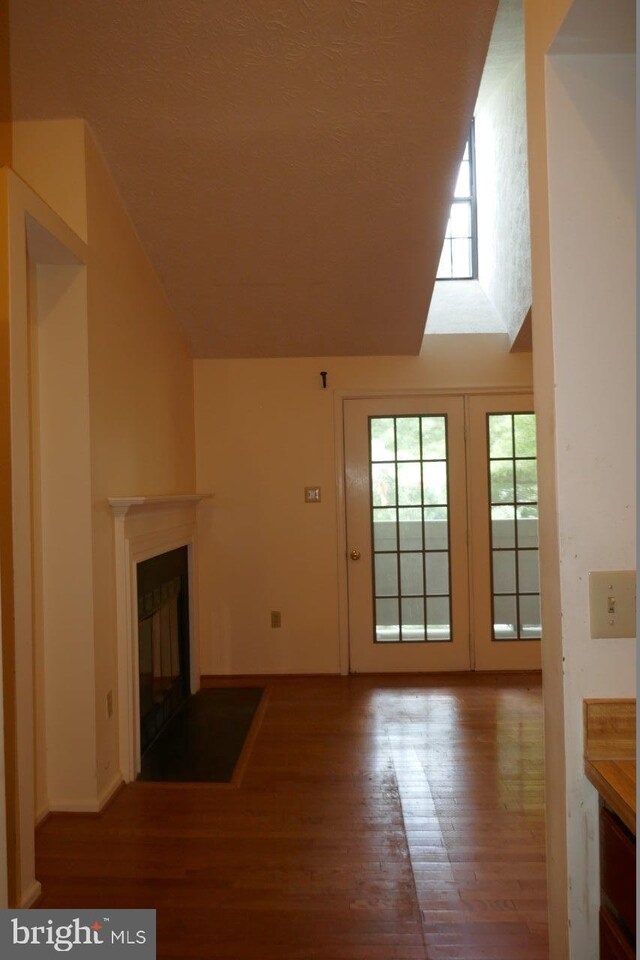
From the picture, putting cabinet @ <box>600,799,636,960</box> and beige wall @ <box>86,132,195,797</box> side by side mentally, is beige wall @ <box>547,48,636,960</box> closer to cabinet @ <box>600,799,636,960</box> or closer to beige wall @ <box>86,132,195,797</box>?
cabinet @ <box>600,799,636,960</box>

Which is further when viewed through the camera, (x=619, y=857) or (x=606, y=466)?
(x=606, y=466)

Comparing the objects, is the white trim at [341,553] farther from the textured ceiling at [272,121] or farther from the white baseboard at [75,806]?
the white baseboard at [75,806]

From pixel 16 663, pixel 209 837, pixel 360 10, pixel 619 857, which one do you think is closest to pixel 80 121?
pixel 360 10

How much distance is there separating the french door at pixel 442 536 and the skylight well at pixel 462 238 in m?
1.03

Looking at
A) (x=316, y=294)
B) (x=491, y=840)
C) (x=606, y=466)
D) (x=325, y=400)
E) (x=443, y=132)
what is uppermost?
(x=443, y=132)

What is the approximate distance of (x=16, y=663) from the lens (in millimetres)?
2367

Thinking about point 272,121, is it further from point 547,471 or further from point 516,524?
point 516,524

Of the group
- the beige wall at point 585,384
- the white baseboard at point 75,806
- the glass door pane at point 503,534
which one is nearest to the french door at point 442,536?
the glass door pane at point 503,534

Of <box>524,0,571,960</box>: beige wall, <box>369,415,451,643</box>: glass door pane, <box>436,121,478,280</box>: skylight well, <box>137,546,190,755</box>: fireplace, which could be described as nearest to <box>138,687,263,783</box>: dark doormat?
<box>137,546,190,755</box>: fireplace

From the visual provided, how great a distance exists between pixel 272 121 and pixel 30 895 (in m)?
3.12

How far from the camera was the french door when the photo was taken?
17.2 feet

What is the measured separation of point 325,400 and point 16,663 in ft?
10.8

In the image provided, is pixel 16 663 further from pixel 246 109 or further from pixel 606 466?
pixel 246 109

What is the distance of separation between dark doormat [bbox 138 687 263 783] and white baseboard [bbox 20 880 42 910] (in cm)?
101
